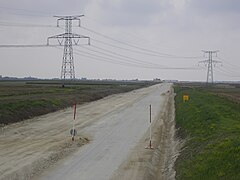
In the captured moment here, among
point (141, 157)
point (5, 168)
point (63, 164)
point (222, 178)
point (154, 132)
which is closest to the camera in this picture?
point (222, 178)

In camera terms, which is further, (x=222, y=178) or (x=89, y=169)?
(x=89, y=169)

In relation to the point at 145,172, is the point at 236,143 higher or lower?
higher

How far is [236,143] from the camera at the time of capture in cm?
1472

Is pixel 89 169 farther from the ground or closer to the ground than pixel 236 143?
closer to the ground

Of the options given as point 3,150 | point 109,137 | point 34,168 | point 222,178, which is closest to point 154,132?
point 109,137

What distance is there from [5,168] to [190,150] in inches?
316

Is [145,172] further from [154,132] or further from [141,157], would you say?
[154,132]

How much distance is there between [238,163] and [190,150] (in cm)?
566

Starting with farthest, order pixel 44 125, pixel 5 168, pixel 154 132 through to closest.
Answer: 1. pixel 44 125
2. pixel 154 132
3. pixel 5 168

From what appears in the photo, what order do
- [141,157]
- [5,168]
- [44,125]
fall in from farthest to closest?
[44,125]
[141,157]
[5,168]

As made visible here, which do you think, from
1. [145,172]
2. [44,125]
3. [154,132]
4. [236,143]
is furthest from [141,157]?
[44,125]

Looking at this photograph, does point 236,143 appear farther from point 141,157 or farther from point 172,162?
point 141,157

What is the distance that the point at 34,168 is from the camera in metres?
14.9

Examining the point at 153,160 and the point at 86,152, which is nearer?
the point at 153,160
